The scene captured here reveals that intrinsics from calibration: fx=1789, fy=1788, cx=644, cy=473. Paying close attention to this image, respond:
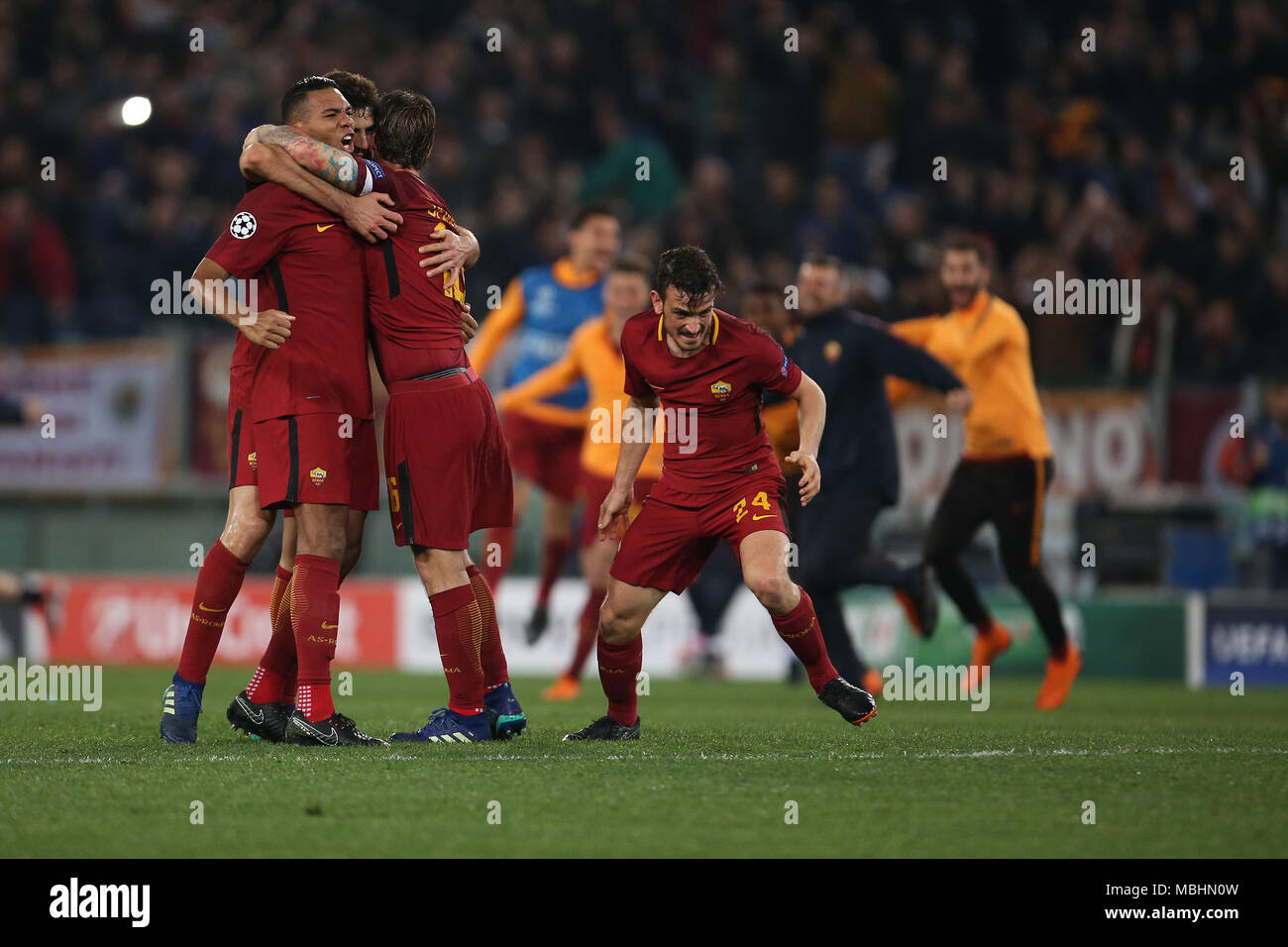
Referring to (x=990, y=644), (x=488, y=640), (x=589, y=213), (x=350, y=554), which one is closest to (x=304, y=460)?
(x=350, y=554)

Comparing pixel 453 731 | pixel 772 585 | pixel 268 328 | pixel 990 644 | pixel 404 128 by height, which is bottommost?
pixel 453 731

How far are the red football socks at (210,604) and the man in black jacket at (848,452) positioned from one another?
345 cm

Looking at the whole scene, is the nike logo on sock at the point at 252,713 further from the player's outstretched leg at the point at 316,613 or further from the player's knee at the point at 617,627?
the player's knee at the point at 617,627

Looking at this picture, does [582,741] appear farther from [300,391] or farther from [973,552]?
[973,552]

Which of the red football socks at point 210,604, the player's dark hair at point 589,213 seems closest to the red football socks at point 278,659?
the red football socks at point 210,604

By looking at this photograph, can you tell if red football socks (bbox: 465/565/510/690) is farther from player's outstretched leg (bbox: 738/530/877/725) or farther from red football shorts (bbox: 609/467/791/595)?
player's outstretched leg (bbox: 738/530/877/725)

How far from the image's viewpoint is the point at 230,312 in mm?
6141

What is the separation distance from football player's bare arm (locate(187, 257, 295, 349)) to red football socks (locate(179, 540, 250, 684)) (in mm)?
795

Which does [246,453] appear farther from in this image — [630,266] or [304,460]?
[630,266]

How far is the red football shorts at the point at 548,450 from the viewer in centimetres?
1090

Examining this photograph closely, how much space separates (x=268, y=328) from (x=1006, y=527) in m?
4.55
